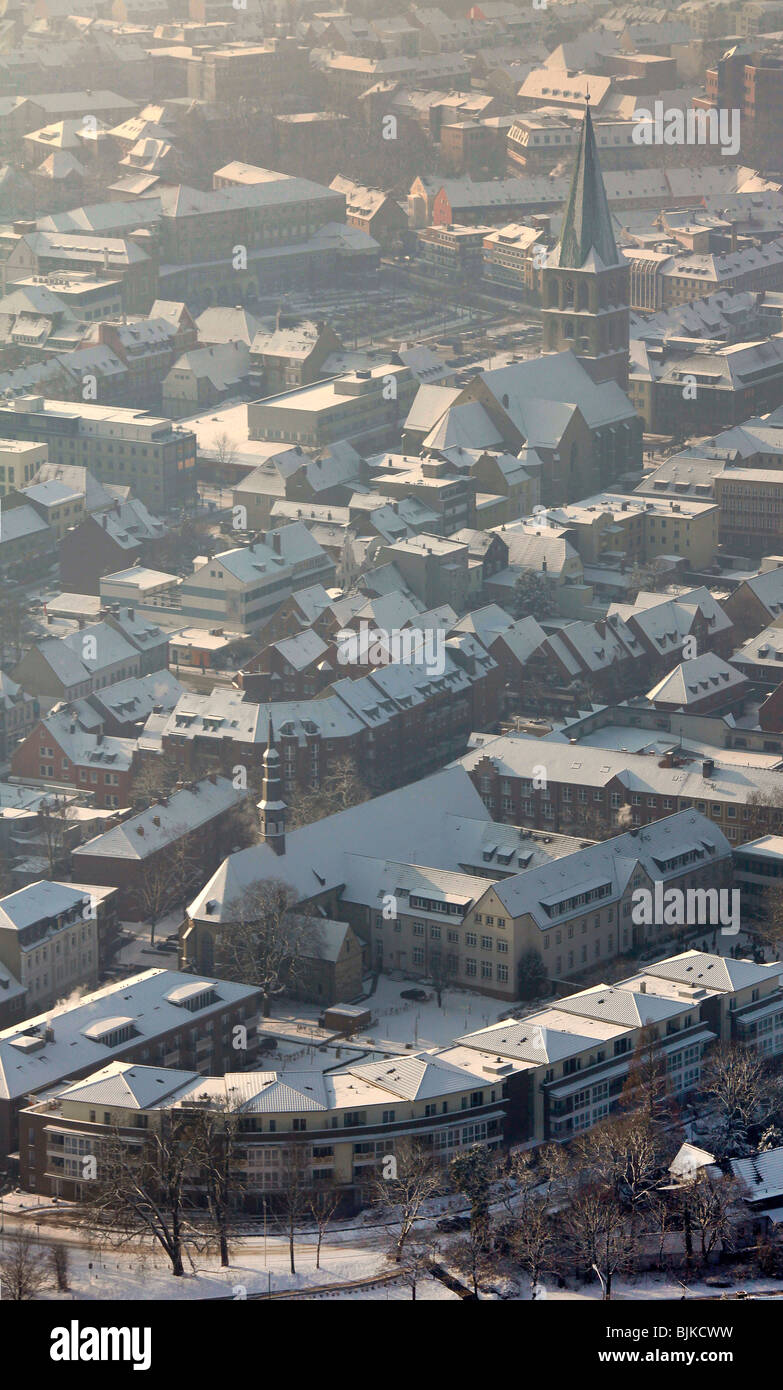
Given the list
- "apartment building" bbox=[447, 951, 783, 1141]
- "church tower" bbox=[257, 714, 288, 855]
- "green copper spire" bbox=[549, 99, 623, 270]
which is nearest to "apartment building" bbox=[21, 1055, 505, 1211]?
"apartment building" bbox=[447, 951, 783, 1141]

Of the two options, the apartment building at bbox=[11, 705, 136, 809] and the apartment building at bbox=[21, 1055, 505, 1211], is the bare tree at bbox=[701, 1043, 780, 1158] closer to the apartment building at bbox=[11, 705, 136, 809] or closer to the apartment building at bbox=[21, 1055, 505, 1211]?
the apartment building at bbox=[21, 1055, 505, 1211]

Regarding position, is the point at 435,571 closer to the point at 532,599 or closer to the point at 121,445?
the point at 532,599

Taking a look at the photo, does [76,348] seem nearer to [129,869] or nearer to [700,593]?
[700,593]

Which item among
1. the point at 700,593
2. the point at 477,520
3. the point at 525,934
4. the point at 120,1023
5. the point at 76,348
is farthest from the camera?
the point at 76,348

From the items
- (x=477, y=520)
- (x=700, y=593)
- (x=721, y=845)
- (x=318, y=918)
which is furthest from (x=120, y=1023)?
(x=477, y=520)

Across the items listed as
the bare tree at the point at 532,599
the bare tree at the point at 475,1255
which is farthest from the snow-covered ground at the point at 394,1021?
the bare tree at the point at 532,599

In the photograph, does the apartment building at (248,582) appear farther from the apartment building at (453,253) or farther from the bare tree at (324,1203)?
the apartment building at (453,253)
